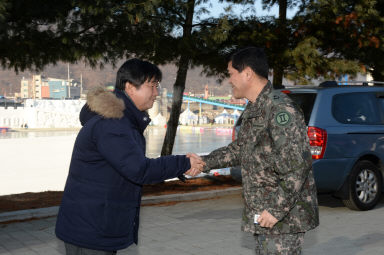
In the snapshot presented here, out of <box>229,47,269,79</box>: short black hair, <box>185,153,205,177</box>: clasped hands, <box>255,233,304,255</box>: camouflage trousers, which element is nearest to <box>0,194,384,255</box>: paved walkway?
<box>185,153,205,177</box>: clasped hands

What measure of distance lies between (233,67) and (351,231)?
14.1 feet

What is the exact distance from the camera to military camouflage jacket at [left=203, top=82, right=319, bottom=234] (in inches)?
108

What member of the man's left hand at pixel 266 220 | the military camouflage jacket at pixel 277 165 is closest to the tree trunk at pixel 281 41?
the military camouflage jacket at pixel 277 165

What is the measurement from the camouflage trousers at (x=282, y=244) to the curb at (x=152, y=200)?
16.7 ft

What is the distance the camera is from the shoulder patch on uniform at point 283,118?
2.74m

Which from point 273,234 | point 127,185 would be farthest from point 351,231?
point 127,185

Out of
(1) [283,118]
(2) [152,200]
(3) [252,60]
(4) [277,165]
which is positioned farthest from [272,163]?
(2) [152,200]

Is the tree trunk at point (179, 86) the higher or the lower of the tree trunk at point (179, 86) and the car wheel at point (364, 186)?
the higher

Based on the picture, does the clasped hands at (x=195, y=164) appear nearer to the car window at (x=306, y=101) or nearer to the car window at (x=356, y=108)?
the car window at (x=306, y=101)

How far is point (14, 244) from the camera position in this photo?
19.4ft

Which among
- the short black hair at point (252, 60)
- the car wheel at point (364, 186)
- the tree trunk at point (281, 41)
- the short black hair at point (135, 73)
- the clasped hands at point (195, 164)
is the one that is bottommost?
the car wheel at point (364, 186)

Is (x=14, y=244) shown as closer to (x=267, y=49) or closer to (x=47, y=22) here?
(x=47, y=22)

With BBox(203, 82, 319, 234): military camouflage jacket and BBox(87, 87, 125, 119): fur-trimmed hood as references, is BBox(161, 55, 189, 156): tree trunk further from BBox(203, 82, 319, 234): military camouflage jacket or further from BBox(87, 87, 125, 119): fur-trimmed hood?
BBox(87, 87, 125, 119): fur-trimmed hood

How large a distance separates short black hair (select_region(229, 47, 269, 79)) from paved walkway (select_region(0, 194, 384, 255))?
3088mm
